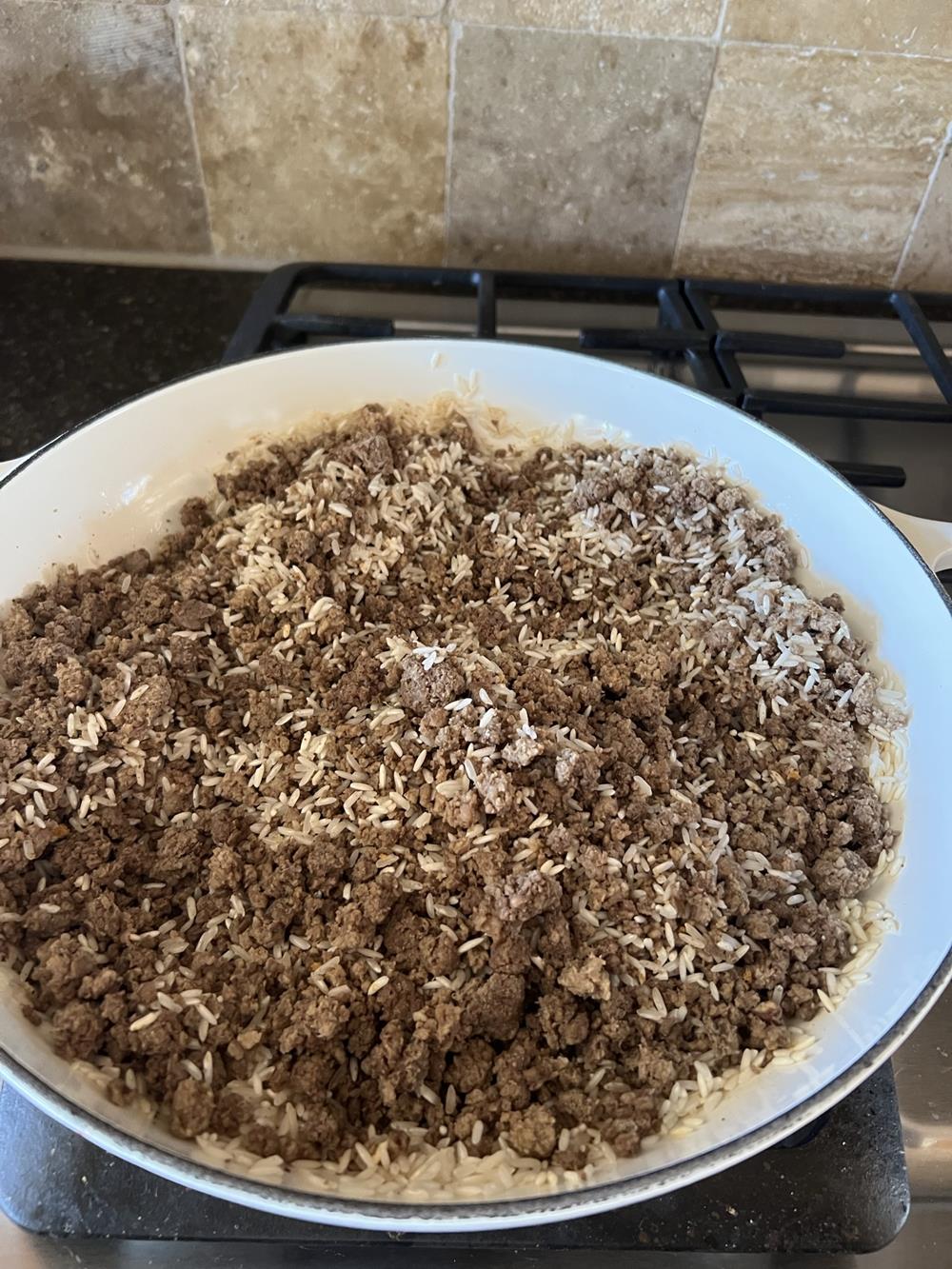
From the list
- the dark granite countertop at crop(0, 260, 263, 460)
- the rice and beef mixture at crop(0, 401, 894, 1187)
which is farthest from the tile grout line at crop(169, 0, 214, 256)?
the rice and beef mixture at crop(0, 401, 894, 1187)

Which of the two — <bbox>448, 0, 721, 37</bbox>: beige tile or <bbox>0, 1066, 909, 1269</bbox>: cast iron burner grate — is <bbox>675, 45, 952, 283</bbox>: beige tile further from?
<bbox>0, 1066, 909, 1269</bbox>: cast iron burner grate

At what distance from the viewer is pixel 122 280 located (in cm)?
172

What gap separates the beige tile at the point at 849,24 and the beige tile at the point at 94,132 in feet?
2.93

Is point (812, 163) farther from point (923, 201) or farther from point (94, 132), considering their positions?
point (94, 132)

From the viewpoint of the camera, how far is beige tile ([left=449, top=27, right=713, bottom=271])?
1.46 meters

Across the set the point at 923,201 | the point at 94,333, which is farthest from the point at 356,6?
the point at 923,201

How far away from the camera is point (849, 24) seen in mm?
1417

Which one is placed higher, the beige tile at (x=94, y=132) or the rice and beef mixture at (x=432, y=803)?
the beige tile at (x=94, y=132)

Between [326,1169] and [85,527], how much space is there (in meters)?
0.82

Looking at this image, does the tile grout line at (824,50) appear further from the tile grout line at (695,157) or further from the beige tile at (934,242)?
the beige tile at (934,242)

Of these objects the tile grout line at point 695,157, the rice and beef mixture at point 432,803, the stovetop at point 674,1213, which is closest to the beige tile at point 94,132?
the rice and beef mixture at point 432,803

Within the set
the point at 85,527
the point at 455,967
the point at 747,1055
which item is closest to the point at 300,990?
the point at 455,967

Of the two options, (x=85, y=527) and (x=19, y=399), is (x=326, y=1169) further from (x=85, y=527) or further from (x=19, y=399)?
(x=19, y=399)

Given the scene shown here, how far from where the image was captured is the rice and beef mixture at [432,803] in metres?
0.83
